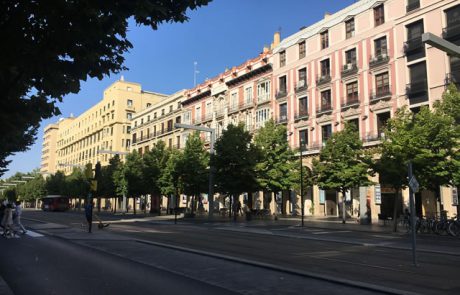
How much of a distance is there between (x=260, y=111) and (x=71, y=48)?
46.7 metres

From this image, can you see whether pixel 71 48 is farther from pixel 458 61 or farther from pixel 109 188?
pixel 109 188

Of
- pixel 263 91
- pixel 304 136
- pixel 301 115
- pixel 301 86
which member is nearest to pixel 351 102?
pixel 301 115

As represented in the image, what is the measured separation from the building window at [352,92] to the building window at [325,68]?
3059 mm

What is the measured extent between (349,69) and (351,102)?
3254 millimetres

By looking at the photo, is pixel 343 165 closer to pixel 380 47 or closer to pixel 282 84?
pixel 380 47

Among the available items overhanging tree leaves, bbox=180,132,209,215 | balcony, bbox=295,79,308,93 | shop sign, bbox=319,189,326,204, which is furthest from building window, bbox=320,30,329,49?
overhanging tree leaves, bbox=180,132,209,215

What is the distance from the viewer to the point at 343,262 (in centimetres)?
1234

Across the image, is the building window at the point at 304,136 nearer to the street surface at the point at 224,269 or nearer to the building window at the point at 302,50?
the building window at the point at 302,50

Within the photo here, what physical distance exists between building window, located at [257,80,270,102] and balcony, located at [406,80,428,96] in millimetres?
18681

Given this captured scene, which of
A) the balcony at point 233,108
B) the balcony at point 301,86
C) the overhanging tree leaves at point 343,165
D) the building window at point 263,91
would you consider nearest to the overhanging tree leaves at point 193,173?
the building window at point 263,91

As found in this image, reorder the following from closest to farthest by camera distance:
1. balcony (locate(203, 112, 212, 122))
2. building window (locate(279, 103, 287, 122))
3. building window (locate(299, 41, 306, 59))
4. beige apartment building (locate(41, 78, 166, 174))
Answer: building window (locate(299, 41, 306, 59)) → building window (locate(279, 103, 287, 122)) → balcony (locate(203, 112, 212, 122)) → beige apartment building (locate(41, 78, 166, 174))

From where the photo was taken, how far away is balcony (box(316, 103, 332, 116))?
42825 millimetres

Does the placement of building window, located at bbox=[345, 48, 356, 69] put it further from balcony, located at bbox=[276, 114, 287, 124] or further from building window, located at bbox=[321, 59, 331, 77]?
balcony, located at bbox=[276, 114, 287, 124]

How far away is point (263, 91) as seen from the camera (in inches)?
2057
